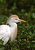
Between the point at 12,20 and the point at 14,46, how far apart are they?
19.9 inches

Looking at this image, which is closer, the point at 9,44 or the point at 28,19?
the point at 9,44

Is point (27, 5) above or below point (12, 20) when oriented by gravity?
above

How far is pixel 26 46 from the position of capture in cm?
326

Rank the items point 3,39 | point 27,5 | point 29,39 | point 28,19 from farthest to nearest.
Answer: point 27,5 < point 28,19 < point 29,39 < point 3,39

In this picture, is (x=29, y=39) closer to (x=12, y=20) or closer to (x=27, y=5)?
(x=12, y=20)

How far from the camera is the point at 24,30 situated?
11.1 ft

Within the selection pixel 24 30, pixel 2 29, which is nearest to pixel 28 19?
pixel 24 30

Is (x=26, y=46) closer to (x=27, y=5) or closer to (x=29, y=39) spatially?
(x=29, y=39)

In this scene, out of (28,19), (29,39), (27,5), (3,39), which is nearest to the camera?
(3,39)

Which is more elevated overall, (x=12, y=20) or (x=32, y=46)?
(x=12, y=20)

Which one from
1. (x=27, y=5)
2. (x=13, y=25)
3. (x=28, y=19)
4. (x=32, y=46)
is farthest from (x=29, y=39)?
(x=27, y=5)

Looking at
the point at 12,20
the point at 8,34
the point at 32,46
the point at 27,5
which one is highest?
the point at 27,5

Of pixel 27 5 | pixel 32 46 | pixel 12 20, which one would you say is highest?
pixel 27 5

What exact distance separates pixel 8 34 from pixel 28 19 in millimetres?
1095
